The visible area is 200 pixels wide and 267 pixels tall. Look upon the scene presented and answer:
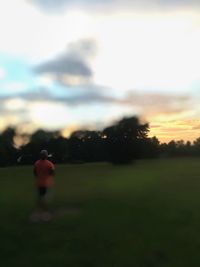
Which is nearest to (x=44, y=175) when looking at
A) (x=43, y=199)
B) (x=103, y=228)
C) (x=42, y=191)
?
(x=42, y=191)

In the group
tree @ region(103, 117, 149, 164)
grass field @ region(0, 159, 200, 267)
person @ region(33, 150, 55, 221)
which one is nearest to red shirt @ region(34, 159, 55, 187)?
person @ region(33, 150, 55, 221)

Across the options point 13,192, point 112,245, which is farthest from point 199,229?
point 13,192

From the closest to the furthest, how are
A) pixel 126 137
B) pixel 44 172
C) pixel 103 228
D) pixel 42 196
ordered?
pixel 103 228, pixel 44 172, pixel 42 196, pixel 126 137

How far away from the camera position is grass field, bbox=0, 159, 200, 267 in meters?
11.9

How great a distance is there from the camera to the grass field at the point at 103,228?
468 inches

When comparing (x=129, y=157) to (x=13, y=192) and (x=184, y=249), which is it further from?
(x=184, y=249)

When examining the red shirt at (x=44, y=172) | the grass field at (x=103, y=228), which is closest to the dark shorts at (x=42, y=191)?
the red shirt at (x=44, y=172)

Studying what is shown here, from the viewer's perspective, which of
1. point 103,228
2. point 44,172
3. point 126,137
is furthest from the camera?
point 126,137

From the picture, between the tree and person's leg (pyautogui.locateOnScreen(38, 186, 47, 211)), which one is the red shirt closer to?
person's leg (pyautogui.locateOnScreen(38, 186, 47, 211))

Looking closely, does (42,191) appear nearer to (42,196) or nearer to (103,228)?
(42,196)

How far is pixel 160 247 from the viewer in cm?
1280

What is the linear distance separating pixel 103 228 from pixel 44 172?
258 cm

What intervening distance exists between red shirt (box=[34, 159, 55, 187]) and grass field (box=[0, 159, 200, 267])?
1.11 m

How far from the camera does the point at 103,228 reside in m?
15.1
